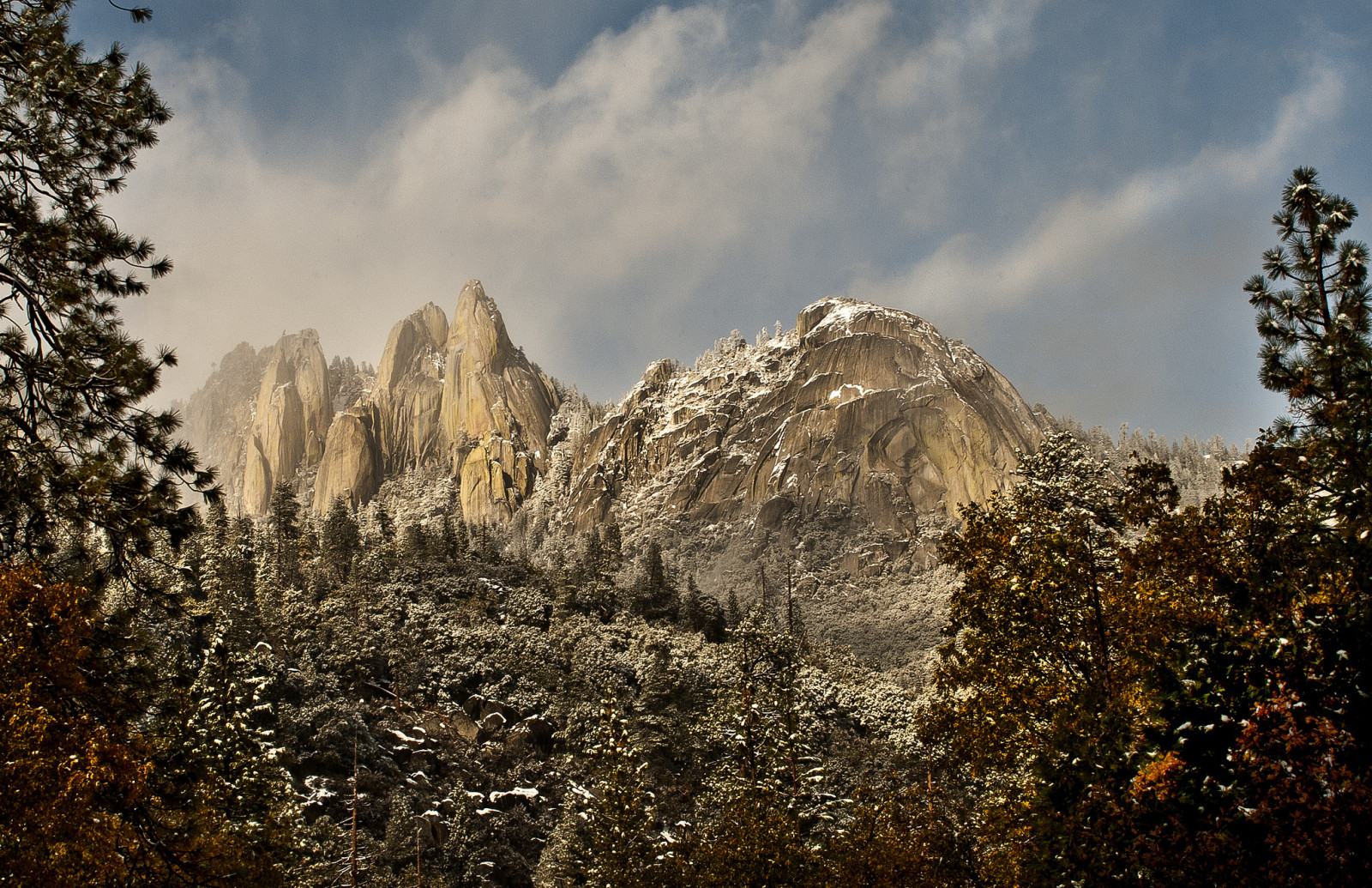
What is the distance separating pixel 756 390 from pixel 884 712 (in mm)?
135677

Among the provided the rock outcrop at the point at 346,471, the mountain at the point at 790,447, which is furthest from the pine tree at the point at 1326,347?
the rock outcrop at the point at 346,471

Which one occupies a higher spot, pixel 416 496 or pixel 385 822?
pixel 416 496

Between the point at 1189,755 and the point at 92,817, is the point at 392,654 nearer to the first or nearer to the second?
the point at 92,817

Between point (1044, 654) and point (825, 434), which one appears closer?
point (1044, 654)

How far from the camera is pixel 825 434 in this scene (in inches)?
6762

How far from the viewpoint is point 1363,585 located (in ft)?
29.3

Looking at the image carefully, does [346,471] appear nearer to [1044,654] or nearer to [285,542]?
[285,542]

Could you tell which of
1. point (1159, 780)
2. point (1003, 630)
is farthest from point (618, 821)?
point (1159, 780)

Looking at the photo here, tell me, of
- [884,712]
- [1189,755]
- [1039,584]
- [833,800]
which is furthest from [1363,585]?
[884,712]

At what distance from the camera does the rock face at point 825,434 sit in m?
161

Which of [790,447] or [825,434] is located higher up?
[825,434]

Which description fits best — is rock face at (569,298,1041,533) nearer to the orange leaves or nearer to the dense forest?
the dense forest

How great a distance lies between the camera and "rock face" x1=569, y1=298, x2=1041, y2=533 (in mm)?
160875

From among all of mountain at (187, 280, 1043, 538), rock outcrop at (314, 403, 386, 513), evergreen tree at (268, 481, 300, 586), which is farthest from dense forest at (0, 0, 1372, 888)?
rock outcrop at (314, 403, 386, 513)
